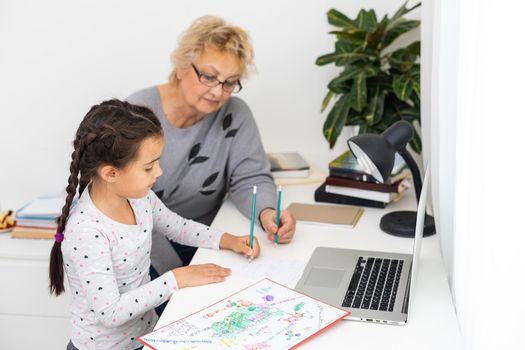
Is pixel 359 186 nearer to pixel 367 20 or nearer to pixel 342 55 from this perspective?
pixel 342 55

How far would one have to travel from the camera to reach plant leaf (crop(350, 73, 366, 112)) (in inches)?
93.5

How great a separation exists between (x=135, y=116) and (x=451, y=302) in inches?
32.7

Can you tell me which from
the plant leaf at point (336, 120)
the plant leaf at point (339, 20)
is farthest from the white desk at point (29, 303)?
the plant leaf at point (339, 20)

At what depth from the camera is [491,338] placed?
3.77 feet

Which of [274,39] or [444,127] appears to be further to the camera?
[274,39]

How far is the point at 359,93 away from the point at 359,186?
42 cm

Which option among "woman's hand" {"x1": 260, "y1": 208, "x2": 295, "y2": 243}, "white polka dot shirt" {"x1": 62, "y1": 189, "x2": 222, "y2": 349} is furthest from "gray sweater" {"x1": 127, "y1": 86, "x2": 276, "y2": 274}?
"white polka dot shirt" {"x1": 62, "y1": 189, "x2": 222, "y2": 349}

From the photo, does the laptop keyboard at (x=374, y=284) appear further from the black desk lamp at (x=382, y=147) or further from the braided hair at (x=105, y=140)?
the braided hair at (x=105, y=140)

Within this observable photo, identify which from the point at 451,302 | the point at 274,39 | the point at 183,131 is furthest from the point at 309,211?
the point at 274,39

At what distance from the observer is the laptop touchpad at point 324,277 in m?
1.57

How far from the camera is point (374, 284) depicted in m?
1.57

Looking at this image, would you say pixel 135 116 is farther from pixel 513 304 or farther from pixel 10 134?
pixel 10 134

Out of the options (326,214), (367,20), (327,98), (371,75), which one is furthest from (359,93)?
(326,214)

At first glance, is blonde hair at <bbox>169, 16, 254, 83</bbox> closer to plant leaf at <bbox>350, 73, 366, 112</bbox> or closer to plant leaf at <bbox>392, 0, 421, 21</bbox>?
plant leaf at <bbox>350, 73, 366, 112</bbox>
